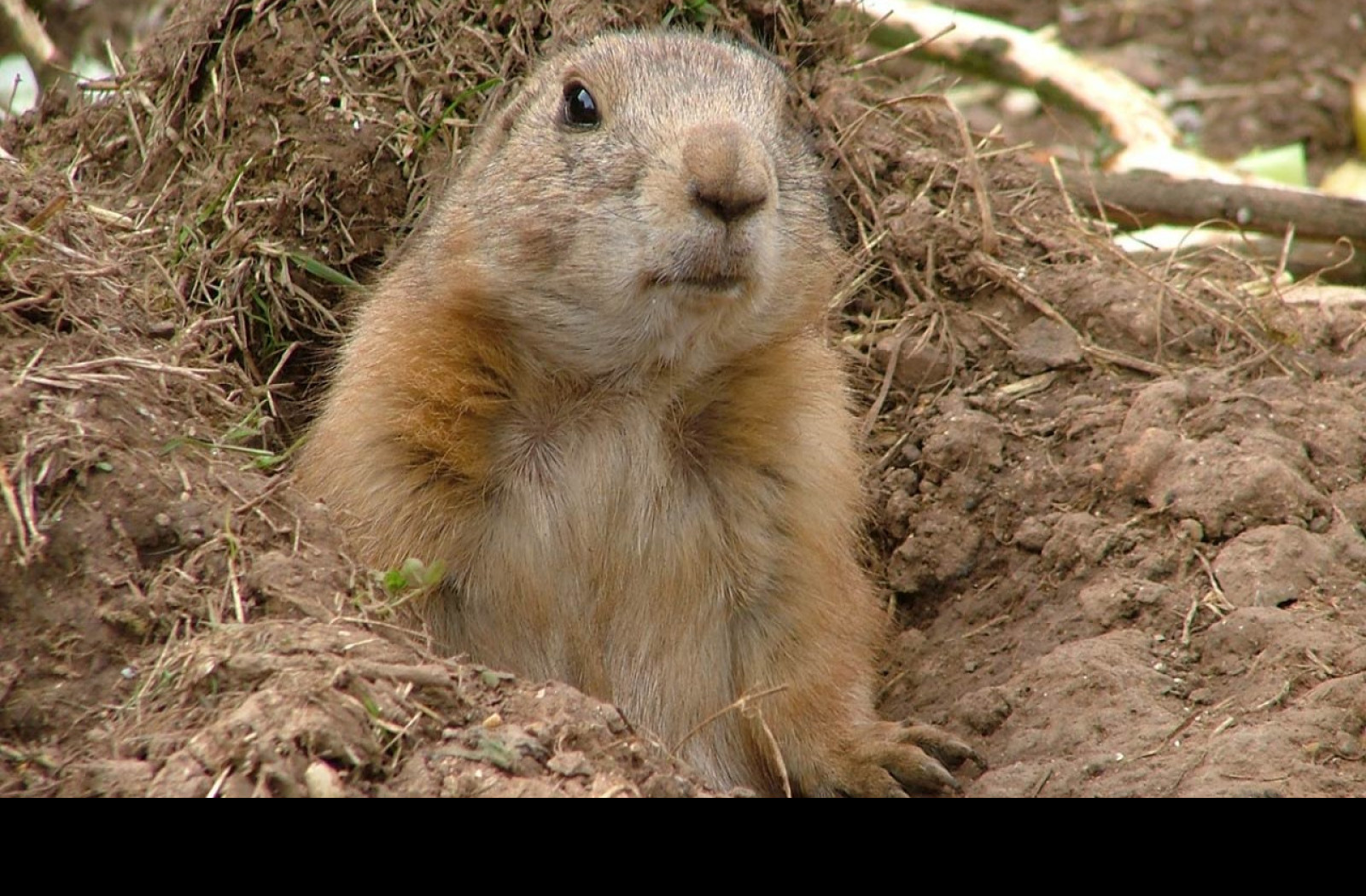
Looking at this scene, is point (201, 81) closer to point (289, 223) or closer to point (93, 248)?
point (289, 223)

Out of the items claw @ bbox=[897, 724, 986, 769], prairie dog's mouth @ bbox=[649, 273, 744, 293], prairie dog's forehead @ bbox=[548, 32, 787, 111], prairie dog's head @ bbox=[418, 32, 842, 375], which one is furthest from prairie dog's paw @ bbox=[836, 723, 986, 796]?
prairie dog's forehead @ bbox=[548, 32, 787, 111]

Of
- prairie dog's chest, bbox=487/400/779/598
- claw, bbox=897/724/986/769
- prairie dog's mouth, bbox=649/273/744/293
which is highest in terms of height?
prairie dog's mouth, bbox=649/273/744/293

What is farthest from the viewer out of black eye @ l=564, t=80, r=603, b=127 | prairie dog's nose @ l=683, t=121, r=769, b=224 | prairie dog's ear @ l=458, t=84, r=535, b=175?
prairie dog's ear @ l=458, t=84, r=535, b=175

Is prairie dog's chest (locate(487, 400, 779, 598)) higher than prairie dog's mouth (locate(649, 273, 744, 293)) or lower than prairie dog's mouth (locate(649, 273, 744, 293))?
lower

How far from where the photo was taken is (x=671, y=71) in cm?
471

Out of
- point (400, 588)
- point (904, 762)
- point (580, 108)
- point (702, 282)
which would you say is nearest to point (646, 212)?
point (702, 282)

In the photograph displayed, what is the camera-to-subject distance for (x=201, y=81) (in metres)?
6.33

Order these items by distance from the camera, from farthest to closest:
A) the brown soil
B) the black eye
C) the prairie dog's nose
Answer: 1. the black eye
2. the prairie dog's nose
3. the brown soil

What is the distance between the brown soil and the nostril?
128cm

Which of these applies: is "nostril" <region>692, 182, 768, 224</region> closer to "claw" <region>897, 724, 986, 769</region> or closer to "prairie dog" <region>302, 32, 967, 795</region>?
"prairie dog" <region>302, 32, 967, 795</region>

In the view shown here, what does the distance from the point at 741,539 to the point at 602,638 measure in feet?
1.73

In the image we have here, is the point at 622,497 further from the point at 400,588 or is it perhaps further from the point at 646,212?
the point at 646,212

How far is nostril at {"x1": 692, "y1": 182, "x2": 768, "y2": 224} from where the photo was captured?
13.1ft

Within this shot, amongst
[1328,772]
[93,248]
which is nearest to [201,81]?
[93,248]
